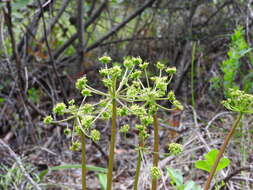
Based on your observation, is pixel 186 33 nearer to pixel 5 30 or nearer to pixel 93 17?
pixel 93 17

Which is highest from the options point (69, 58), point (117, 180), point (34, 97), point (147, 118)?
point (147, 118)

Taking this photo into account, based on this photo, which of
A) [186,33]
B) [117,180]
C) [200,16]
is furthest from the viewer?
[200,16]

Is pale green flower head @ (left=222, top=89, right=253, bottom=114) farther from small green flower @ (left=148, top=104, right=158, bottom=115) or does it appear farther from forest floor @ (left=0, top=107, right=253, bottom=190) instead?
forest floor @ (left=0, top=107, right=253, bottom=190)

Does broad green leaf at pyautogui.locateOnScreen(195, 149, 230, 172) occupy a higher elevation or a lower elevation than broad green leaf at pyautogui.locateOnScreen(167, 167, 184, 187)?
higher

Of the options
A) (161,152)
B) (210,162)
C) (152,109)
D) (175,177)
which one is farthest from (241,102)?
(161,152)

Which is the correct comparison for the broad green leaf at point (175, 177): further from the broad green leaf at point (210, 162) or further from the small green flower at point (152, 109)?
the small green flower at point (152, 109)

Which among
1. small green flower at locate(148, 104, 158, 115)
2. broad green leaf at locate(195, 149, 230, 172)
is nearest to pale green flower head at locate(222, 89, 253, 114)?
small green flower at locate(148, 104, 158, 115)

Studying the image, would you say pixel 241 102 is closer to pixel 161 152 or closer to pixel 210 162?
pixel 210 162

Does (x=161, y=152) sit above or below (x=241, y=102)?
below

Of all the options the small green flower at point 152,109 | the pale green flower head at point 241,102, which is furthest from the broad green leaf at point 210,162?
the small green flower at point 152,109

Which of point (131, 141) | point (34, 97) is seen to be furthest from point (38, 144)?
point (131, 141)

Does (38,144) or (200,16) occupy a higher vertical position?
(200,16)
